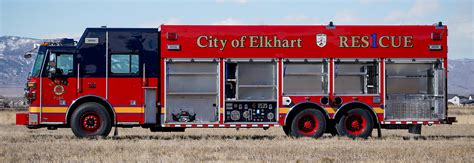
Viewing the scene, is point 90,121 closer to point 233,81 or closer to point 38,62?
point 38,62

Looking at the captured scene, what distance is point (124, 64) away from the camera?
20719 millimetres

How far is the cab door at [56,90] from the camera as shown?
20.6 meters

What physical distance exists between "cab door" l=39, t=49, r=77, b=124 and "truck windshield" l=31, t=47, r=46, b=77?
200 millimetres

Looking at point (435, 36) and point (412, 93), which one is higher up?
point (435, 36)

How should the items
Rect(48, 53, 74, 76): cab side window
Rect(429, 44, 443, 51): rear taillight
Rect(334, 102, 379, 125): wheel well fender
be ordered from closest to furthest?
Rect(48, 53, 74, 76): cab side window, Rect(334, 102, 379, 125): wheel well fender, Rect(429, 44, 443, 51): rear taillight

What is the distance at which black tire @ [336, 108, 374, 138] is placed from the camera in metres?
21.0

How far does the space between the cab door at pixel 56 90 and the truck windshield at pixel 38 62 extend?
0.66ft

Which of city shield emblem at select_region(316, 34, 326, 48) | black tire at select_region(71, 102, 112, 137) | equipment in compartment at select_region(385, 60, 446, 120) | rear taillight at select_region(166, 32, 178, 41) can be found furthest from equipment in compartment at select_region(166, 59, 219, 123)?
equipment in compartment at select_region(385, 60, 446, 120)

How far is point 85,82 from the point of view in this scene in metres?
20.6

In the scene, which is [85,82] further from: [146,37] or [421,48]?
[421,48]

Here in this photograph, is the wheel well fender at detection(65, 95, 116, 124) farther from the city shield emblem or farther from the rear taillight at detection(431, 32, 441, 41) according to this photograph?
the rear taillight at detection(431, 32, 441, 41)

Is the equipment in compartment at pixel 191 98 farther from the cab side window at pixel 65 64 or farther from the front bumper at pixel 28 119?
the front bumper at pixel 28 119

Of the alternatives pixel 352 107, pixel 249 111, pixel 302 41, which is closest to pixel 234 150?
pixel 249 111

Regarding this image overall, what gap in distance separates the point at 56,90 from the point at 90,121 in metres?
1.25
